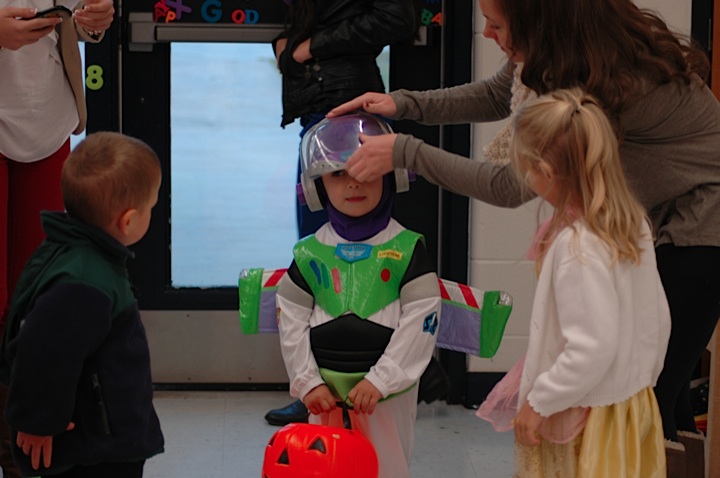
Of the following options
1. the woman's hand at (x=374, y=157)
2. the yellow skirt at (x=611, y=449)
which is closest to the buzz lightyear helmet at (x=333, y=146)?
the woman's hand at (x=374, y=157)

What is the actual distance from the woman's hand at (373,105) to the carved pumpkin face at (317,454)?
770mm

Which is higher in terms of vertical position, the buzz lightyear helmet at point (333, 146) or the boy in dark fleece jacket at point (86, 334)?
the buzz lightyear helmet at point (333, 146)

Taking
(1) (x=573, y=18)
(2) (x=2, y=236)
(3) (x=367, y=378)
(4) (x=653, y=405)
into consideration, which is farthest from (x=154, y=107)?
(4) (x=653, y=405)

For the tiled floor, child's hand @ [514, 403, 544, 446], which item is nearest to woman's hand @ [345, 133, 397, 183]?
child's hand @ [514, 403, 544, 446]

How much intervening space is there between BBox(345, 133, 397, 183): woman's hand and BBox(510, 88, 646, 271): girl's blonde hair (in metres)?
0.37

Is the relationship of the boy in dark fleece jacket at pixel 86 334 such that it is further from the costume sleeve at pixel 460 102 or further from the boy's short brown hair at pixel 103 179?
the costume sleeve at pixel 460 102

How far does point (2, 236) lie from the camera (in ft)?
8.85

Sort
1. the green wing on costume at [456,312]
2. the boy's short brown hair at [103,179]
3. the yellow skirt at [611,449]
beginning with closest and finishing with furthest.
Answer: the boy's short brown hair at [103,179] < the yellow skirt at [611,449] < the green wing on costume at [456,312]

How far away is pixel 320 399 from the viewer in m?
2.53

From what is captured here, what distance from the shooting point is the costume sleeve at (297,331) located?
255cm

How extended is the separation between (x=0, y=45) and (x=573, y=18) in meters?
1.35

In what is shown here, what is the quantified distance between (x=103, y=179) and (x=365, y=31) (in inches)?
61.2

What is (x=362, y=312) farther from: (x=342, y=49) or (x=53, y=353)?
(x=342, y=49)

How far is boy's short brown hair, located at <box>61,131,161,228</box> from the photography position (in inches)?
76.5
